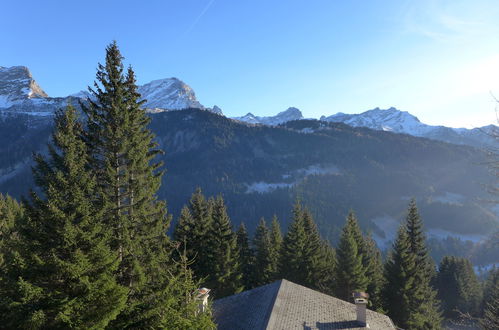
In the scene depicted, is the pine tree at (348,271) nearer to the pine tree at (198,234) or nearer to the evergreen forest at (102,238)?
the pine tree at (198,234)

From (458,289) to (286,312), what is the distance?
69.7 meters

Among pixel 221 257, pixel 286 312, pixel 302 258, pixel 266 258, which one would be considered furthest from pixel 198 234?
pixel 286 312

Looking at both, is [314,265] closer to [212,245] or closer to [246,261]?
[246,261]

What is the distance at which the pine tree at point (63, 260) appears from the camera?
35.2 feet

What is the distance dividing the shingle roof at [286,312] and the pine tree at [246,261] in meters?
21.8

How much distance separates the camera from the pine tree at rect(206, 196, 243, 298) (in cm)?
3519

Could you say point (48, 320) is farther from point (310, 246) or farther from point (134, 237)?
point (310, 246)

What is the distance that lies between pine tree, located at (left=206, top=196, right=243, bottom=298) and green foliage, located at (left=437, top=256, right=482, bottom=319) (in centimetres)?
5807

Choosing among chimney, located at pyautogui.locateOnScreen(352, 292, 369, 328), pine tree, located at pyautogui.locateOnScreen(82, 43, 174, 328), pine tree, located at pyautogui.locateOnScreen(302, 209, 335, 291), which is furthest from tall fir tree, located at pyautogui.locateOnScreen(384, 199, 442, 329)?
pine tree, located at pyautogui.locateOnScreen(82, 43, 174, 328)

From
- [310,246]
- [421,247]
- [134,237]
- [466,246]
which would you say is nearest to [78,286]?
[134,237]

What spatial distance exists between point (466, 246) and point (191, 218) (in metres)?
207

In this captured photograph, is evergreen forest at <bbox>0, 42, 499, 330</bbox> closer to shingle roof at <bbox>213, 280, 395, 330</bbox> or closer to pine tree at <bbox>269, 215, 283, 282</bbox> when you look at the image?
shingle roof at <bbox>213, 280, 395, 330</bbox>

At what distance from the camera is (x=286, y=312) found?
18.1 meters

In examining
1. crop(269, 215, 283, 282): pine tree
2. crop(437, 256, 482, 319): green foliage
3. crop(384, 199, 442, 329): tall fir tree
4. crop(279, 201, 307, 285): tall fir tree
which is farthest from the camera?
crop(437, 256, 482, 319): green foliage
